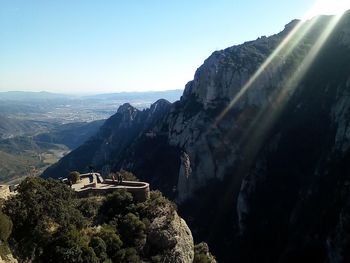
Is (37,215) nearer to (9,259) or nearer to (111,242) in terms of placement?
(9,259)

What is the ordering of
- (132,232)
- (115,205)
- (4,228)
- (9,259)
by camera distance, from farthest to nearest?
(115,205), (132,232), (4,228), (9,259)

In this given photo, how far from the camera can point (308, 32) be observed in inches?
5059

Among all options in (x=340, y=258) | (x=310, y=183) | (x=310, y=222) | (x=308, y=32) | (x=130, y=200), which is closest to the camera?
(x=130, y=200)

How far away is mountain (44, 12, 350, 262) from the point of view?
74.5m

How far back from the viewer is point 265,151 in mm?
97062

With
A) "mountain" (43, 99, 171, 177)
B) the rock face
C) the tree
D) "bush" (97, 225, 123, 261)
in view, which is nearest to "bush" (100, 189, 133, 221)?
the rock face

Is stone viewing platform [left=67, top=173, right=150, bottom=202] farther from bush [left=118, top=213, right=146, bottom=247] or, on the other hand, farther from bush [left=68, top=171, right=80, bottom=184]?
bush [left=118, top=213, right=146, bottom=247]

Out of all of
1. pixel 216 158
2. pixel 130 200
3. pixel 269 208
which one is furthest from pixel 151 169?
pixel 130 200

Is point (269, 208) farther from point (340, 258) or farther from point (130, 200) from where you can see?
point (130, 200)

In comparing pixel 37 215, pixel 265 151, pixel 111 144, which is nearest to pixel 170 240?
pixel 37 215

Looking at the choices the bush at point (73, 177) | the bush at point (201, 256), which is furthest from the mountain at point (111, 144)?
the bush at point (201, 256)

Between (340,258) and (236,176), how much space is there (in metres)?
40.6

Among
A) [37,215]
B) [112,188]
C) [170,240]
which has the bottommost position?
[170,240]

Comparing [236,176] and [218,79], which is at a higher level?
[218,79]
